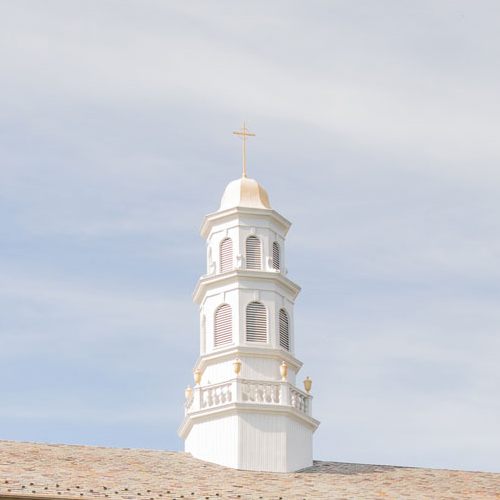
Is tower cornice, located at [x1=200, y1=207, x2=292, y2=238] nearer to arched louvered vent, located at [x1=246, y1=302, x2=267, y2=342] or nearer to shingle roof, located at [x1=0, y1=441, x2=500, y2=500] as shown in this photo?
arched louvered vent, located at [x1=246, y1=302, x2=267, y2=342]

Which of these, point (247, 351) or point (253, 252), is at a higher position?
point (253, 252)

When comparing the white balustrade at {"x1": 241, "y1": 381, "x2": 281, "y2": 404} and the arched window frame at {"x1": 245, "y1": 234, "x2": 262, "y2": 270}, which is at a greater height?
the arched window frame at {"x1": 245, "y1": 234, "x2": 262, "y2": 270}

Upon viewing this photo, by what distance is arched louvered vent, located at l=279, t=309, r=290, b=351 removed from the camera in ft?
190

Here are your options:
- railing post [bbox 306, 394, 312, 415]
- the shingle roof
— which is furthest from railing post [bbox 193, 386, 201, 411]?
railing post [bbox 306, 394, 312, 415]

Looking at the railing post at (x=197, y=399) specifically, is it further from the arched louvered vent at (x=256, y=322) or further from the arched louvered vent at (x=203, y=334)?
the arched louvered vent at (x=256, y=322)

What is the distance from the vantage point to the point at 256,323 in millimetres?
57125

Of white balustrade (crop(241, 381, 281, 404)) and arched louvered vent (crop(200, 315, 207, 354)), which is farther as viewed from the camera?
arched louvered vent (crop(200, 315, 207, 354))

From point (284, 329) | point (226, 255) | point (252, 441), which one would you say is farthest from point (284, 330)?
point (252, 441)

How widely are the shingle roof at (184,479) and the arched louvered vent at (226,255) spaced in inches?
323

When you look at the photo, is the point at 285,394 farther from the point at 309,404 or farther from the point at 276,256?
the point at 276,256

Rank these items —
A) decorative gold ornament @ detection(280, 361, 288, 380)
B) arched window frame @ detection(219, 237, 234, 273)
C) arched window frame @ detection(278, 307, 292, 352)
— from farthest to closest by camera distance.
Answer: arched window frame @ detection(219, 237, 234, 273), arched window frame @ detection(278, 307, 292, 352), decorative gold ornament @ detection(280, 361, 288, 380)

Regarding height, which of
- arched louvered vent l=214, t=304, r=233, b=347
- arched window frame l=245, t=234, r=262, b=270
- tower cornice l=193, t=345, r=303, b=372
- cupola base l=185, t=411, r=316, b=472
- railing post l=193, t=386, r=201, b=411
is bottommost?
cupola base l=185, t=411, r=316, b=472

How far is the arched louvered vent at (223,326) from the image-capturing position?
187 feet

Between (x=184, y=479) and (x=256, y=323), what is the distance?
30.6 feet
